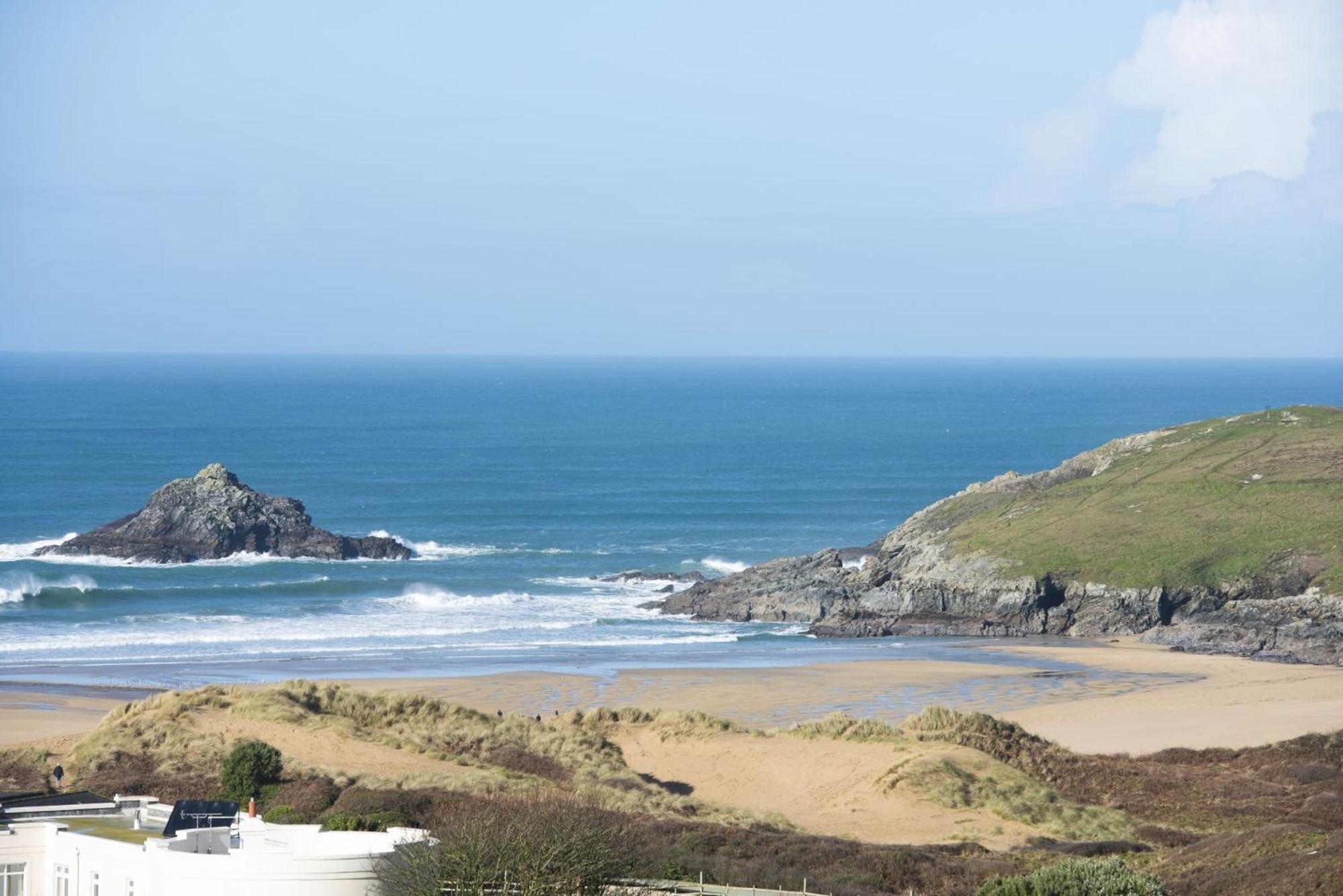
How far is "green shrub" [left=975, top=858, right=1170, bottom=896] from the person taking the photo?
2427 cm

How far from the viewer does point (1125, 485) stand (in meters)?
81.7

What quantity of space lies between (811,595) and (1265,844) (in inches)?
1607

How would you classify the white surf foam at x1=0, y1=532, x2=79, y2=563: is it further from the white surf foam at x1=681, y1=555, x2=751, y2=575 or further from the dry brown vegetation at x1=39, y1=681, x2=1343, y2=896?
the dry brown vegetation at x1=39, y1=681, x2=1343, y2=896

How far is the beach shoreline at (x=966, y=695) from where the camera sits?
155 feet

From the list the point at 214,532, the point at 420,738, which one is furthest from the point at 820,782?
the point at 214,532

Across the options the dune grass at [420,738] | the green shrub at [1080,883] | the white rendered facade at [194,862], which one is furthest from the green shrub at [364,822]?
the green shrub at [1080,883]

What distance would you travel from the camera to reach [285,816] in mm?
30094

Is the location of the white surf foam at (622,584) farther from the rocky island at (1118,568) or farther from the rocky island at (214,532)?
the rocky island at (214,532)

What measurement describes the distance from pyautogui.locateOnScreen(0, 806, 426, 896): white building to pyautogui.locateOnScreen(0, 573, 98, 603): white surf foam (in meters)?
50.2

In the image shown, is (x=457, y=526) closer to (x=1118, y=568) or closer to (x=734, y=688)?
(x=1118, y=568)

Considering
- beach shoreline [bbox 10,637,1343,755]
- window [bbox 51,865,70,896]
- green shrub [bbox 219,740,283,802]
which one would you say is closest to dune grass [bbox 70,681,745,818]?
green shrub [bbox 219,740,283,802]

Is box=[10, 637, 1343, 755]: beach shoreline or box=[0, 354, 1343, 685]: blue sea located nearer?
box=[10, 637, 1343, 755]: beach shoreline

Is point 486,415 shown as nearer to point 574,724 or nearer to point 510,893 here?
point 574,724

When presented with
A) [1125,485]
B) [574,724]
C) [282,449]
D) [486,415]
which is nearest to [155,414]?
[486,415]
